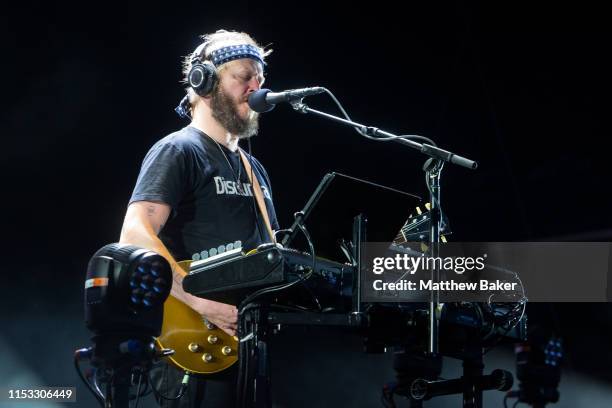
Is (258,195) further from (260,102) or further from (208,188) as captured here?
(260,102)

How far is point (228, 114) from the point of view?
315cm

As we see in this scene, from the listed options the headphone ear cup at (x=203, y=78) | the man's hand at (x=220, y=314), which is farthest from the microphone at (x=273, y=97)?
the man's hand at (x=220, y=314)

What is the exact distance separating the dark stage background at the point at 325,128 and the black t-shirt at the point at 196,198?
189 centimetres

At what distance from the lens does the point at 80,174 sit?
4.71 metres

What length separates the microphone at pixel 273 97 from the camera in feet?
8.26

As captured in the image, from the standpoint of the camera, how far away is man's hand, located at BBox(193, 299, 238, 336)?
2.51m

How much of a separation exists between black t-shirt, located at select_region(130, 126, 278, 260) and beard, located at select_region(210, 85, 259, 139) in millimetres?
185

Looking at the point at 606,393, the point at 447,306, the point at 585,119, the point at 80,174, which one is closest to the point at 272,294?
the point at 447,306

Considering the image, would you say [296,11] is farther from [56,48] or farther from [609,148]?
[609,148]

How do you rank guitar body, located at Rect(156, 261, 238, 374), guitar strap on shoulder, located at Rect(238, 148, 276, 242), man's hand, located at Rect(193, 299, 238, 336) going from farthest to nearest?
guitar strap on shoulder, located at Rect(238, 148, 276, 242) → guitar body, located at Rect(156, 261, 238, 374) → man's hand, located at Rect(193, 299, 238, 336)

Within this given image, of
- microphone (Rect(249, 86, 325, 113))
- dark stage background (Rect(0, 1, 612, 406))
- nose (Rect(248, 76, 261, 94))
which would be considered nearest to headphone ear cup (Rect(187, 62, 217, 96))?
nose (Rect(248, 76, 261, 94))

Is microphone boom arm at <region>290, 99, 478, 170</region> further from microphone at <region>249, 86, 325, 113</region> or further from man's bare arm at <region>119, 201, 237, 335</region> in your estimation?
man's bare arm at <region>119, 201, 237, 335</region>

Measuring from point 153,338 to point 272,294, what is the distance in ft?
1.10

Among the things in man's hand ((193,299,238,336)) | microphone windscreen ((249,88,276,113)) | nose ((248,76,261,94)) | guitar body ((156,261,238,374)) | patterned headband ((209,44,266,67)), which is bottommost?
guitar body ((156,261,238,374))
